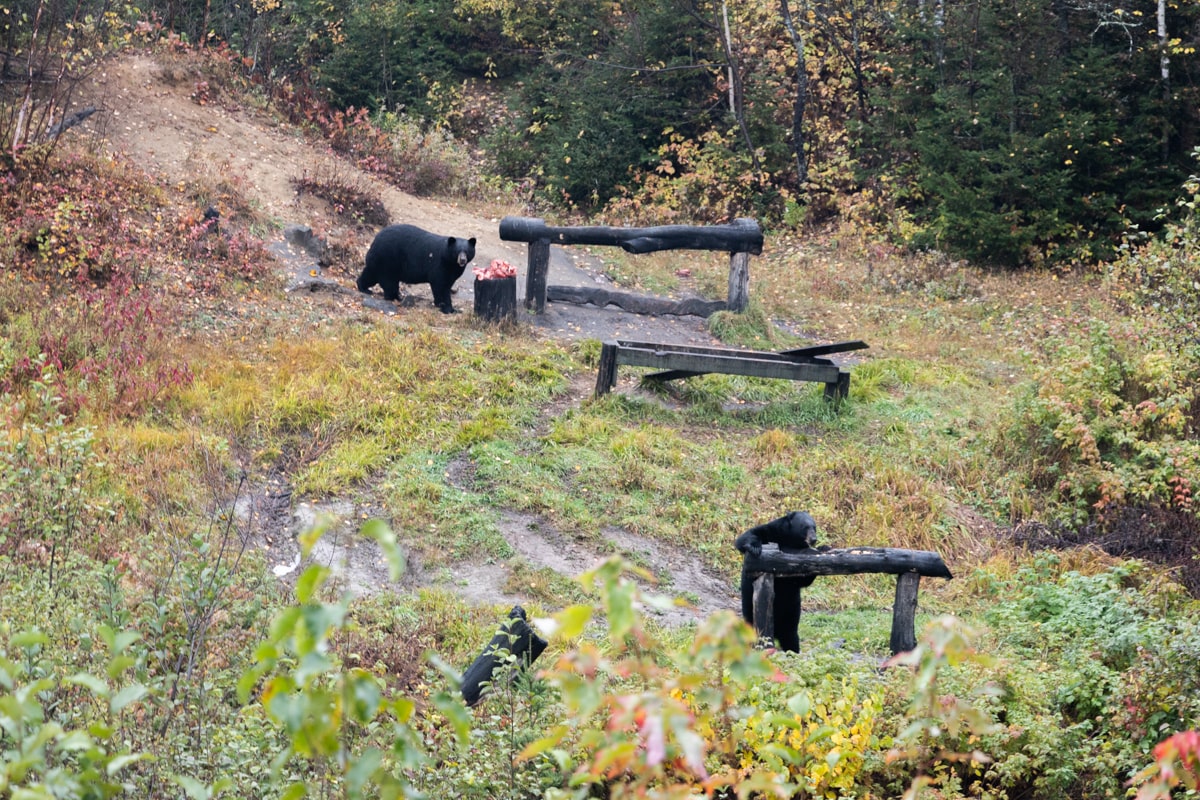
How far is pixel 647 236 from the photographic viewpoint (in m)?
14.1

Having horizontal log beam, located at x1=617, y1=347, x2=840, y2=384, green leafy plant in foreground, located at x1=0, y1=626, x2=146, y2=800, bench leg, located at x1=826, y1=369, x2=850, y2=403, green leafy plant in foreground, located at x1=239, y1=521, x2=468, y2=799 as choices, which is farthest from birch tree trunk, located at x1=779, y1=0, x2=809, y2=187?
green leafy plant in foreground, located at x1=239, y1=521, x2=468, y2=799

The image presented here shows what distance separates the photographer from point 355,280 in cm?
1464

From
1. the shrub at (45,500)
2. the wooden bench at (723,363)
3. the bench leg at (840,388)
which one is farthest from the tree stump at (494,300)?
the shrub at (45,500)

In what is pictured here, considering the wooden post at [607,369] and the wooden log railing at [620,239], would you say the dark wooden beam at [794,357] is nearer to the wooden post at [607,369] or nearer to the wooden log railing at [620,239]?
the wooden post at [607,369]

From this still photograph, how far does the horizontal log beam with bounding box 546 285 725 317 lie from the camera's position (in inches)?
578

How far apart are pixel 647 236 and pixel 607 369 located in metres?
3.42

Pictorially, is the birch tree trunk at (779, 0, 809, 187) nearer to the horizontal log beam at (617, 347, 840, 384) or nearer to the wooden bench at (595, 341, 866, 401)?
the wooden bench at (595, 341, 866, 401)

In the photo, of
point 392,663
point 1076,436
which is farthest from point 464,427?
point 1076,436

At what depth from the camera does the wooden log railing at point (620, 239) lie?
13.9 m

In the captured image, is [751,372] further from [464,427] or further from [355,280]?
[355,280]

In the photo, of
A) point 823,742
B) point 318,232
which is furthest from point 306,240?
point 823,742

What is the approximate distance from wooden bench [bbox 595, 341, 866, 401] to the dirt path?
0.62m

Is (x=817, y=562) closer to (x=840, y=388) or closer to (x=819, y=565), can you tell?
(x=819, y=565)

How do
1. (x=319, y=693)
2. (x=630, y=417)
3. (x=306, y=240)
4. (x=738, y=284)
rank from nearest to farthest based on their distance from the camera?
(x=319, y=693) < (x=630, y=417) < (x=738, y=284) < (x=306, y=240)
